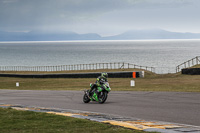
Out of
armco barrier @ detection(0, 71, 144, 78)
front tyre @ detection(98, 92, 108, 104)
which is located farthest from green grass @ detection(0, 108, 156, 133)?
armco barrier @ detection(0, 71, 144, 78)

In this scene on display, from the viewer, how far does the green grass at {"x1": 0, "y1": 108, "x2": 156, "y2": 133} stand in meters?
8.41

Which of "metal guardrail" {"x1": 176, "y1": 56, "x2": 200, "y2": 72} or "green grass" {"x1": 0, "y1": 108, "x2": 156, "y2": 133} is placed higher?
"metal guardrail" {"x1": 176, "y1": 56, "x2": 200, "y2": 72}

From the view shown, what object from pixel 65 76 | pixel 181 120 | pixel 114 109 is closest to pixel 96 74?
pixel 65 76

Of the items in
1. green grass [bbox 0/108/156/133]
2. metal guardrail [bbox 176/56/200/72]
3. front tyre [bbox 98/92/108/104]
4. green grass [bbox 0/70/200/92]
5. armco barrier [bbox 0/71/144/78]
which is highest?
metal guardrail [bbox 176/56/200/72]

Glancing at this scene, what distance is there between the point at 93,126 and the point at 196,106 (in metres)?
5.55

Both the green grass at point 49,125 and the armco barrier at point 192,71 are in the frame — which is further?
the armco barrier at point 192,71

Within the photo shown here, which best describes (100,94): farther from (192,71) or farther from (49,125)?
(192,71)

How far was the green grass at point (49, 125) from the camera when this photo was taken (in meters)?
8.41

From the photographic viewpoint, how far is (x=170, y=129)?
838 cm

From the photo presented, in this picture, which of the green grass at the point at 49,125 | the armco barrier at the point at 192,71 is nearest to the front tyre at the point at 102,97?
the green grass at the point at 49,125

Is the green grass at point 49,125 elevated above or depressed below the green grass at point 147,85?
below

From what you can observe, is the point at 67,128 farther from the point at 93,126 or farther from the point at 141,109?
the point at 141,109

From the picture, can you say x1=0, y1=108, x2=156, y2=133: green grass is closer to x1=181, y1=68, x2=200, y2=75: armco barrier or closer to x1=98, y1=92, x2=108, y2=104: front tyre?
x1=98, y1=92, x2=108, y2=104: front tyre

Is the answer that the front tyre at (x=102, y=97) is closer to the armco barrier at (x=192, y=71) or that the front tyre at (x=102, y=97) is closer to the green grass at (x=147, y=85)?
the green grass at (x=147, y=85)
